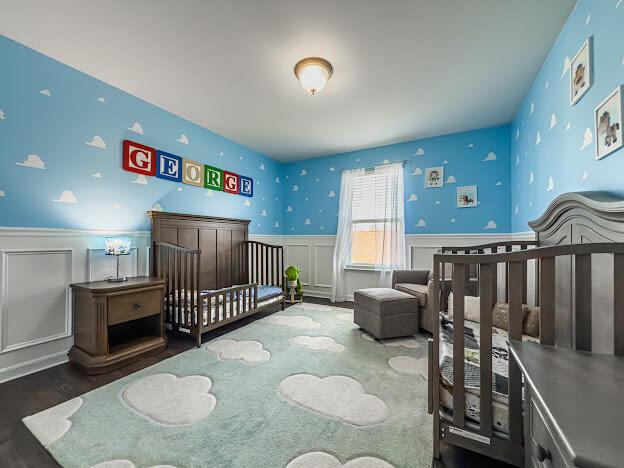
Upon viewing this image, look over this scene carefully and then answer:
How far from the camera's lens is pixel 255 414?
1506mm

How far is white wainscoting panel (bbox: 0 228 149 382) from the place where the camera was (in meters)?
1.89

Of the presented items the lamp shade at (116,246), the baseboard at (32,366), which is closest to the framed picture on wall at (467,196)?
the lamp shade at (116,246)

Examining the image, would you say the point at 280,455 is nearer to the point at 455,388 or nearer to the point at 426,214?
the point at 455,388

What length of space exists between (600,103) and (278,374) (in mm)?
2476

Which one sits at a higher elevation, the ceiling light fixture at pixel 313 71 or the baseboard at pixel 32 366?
the ceiling light fixture at pixel 313 71

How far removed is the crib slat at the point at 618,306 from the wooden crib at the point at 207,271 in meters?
2.46

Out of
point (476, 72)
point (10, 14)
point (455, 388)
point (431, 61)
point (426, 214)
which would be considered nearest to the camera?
point (455, 388)

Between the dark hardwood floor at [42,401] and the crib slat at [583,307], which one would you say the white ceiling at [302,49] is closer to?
the crib slat at [583,307]

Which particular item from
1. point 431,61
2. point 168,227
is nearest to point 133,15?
point 168,227

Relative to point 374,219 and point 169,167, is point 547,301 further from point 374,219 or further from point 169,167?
point 169,167

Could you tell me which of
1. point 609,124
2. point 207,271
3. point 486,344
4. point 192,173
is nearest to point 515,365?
point 486,344

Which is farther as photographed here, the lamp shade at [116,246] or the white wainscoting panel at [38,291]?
the lamp shade at [116,246]

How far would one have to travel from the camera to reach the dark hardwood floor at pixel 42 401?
3.91ft

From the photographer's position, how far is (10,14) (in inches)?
65.9
